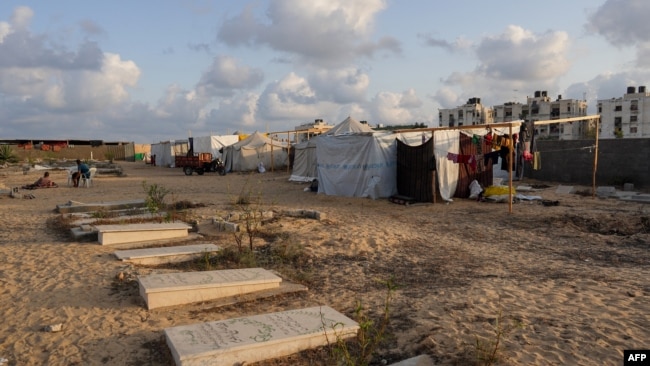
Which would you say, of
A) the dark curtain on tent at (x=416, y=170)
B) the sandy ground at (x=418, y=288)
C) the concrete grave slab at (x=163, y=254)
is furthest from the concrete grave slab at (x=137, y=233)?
the dark curtain on tent at (x=416, y=170)

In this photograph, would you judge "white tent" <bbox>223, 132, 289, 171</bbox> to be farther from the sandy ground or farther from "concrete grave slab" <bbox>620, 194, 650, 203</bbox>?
"concrete grave slab" <bbox>620, 194, 650, 203</bbox>

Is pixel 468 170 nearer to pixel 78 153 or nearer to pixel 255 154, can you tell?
pixel 255 154

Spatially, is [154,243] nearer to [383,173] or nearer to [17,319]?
[17,319]

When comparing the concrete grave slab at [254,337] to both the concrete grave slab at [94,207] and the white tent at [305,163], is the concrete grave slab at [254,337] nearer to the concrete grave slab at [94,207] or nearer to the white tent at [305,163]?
the concrete grave slab at [94,207]

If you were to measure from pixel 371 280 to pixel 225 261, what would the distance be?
2.11m

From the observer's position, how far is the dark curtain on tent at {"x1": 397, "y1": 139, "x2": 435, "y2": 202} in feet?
42.1

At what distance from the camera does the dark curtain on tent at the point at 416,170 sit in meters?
12.8

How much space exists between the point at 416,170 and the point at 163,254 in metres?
8.48

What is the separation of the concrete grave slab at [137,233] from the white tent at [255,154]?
67.1 feet

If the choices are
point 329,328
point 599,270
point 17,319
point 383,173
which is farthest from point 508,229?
point 17,319

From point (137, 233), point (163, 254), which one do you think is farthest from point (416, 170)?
point (163, 254)

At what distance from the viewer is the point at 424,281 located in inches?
224

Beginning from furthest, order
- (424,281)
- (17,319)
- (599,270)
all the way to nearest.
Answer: (599,270)
(424,281)
(17,319)

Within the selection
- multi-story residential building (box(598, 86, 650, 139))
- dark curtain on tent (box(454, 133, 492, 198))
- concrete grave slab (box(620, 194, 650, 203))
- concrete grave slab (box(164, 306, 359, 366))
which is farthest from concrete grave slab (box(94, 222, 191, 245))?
multi-story residential building (box(598, 86, 650, 139))
